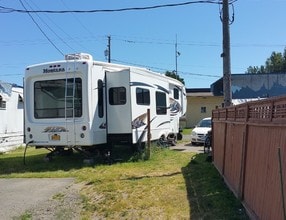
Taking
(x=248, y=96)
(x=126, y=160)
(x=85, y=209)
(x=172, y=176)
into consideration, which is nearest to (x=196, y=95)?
(x=248, y=96)

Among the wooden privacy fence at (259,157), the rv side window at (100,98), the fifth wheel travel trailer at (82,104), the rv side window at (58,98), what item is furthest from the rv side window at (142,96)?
the wooden privacy fence at (259,157)

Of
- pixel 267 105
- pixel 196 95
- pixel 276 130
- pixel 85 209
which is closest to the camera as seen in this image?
pixel 276 130

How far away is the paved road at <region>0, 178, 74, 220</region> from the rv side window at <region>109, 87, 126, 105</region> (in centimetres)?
380

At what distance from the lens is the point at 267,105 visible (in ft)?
18.9

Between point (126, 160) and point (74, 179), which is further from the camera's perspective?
point (126, 160)

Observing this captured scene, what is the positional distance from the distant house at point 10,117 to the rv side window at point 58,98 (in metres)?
6.57

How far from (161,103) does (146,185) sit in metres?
8.41

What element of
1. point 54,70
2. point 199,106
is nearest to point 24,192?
point 54,70

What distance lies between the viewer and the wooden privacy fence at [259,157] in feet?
16.4

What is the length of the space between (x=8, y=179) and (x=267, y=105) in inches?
324

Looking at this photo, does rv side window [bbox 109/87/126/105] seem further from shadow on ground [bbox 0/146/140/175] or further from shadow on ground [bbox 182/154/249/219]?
shadow on ground [bbox 182/154/249/219]

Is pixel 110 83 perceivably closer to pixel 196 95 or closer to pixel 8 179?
pixel 8 179

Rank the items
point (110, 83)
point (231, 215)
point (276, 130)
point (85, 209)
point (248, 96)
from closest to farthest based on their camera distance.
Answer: point (276, 130) → point (231, 215) → point (85, 209) → point (110, 83) → point (248, 96)

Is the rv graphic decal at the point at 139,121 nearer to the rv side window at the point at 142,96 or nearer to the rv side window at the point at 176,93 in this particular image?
the rv side window at the point at 142,96
